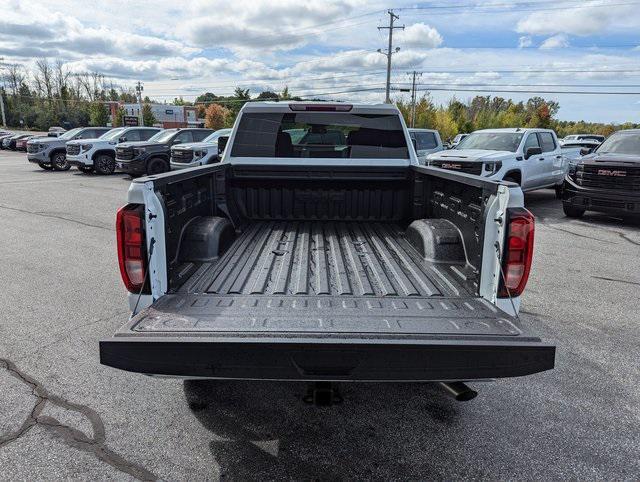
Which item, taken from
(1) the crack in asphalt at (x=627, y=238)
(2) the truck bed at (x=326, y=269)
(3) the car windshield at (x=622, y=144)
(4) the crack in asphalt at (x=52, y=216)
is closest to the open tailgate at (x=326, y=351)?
(2) the truck bed at (x=326, y=269)

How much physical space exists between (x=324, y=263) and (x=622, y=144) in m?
10.1

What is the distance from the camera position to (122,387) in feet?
11.2

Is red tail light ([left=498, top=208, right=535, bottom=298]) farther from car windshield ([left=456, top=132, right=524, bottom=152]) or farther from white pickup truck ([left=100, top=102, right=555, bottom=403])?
car windshield ([left=456, top=132, right=524, bottom=152])

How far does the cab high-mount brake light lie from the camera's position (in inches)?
183

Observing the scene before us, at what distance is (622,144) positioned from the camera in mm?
10547

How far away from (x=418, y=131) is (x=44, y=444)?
14.6m

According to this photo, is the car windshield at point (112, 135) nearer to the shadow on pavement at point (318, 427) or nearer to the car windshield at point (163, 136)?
the car windshield at point (163, 136)

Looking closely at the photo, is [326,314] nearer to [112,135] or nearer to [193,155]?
[193,155]

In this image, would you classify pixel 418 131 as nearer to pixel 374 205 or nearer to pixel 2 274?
pixel 374 205

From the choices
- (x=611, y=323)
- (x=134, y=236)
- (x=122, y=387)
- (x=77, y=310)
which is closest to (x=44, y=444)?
(x=122, y=387)

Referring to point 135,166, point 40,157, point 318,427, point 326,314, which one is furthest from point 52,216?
point 40,157

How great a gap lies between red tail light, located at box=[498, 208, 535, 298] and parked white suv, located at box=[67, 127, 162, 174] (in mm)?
19321

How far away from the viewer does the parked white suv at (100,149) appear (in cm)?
1867

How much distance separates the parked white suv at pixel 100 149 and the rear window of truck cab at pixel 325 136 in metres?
16.4
